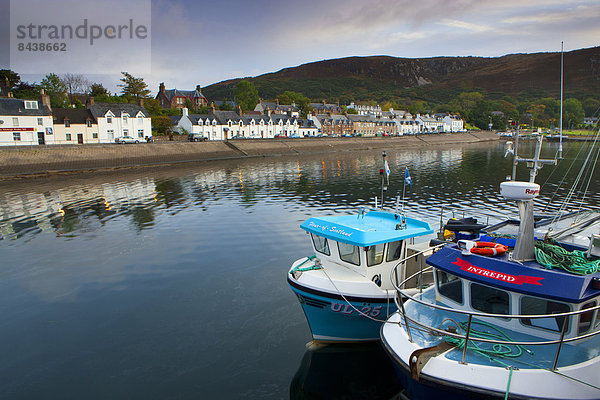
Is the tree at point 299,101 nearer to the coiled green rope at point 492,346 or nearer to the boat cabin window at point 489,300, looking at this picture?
the boat cabin window at point 489,300

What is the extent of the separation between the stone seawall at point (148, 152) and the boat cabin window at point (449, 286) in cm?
5932

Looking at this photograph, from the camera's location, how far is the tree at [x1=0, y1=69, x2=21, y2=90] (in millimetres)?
96250

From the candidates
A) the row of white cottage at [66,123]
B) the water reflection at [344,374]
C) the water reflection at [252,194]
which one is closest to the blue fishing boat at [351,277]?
the water reflection at [344,374]

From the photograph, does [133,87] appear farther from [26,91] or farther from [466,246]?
[466,246]

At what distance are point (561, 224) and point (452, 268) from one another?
30.5ft

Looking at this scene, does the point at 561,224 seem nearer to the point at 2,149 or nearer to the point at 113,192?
the point at 113,192

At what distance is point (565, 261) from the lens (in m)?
9.15

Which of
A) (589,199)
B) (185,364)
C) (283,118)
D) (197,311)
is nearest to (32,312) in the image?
(197,311)

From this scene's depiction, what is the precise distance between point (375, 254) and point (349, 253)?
0.84 meters

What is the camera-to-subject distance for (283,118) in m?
125

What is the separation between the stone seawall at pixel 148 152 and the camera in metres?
56.2

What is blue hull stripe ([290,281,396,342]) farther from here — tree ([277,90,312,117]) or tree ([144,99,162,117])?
tree ([277,90,312,117])

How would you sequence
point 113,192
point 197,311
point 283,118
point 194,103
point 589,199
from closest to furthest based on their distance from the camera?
point 197,311 → point 589,199 → point 113,192 → point 283,118 → point 194,103

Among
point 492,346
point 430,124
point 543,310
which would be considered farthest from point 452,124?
point 492,346
